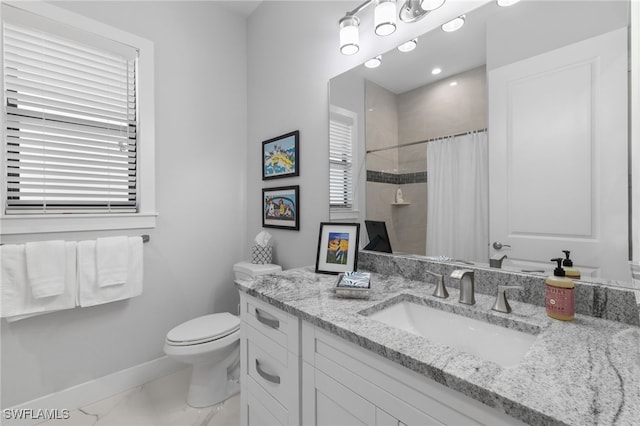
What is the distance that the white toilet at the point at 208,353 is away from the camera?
1628mm

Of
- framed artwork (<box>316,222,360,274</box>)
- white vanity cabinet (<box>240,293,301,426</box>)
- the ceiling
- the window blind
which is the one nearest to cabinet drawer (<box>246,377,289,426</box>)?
white vanity cabinet (<box>240,293,301,426</box>)

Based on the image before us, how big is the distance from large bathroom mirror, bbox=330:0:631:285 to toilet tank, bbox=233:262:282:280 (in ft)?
2.98

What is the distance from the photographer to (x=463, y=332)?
0.96m

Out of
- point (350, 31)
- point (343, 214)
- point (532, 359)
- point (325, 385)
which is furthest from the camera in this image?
point (343, 214)

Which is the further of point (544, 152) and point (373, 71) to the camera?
point (373, 71)

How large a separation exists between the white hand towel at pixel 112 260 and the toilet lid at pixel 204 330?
0.48 m

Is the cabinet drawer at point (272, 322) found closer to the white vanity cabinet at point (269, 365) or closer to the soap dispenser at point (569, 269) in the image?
the white vanity cabinet at point (269, 365)

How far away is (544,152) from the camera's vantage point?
3.25 ft

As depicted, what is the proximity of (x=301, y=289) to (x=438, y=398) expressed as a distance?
68 centimetres

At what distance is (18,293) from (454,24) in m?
2.49

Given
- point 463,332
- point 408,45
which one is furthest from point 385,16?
point 463,332

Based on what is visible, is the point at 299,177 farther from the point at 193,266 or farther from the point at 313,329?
the point at 313,329

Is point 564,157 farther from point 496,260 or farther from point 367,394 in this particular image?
point 367,394

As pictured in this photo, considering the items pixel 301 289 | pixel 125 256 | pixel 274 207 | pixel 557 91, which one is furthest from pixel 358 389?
pixel 125 256
